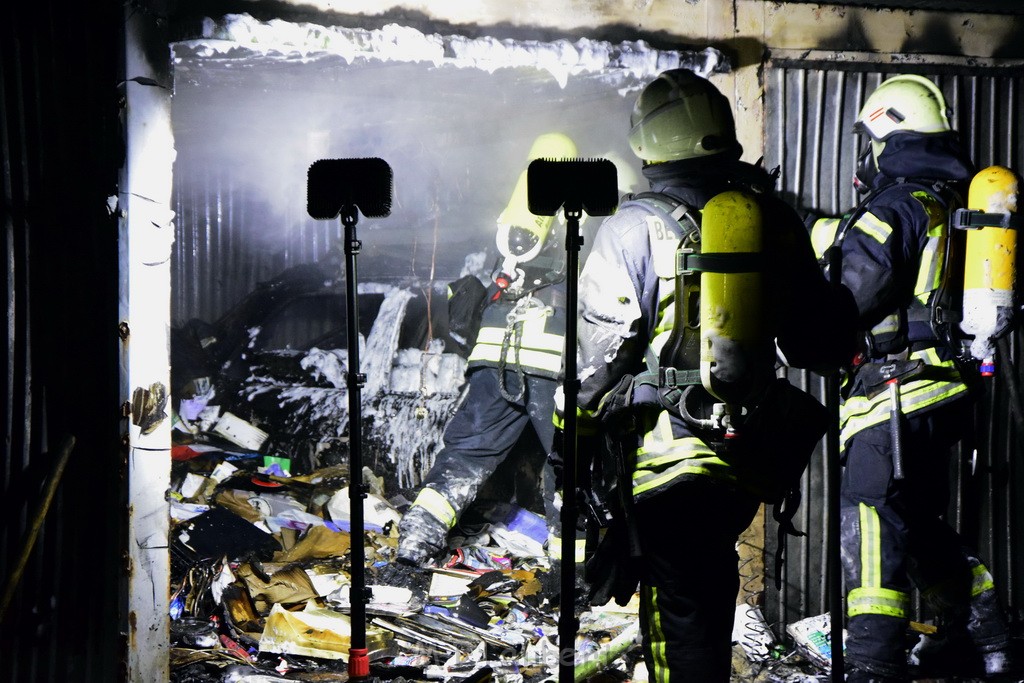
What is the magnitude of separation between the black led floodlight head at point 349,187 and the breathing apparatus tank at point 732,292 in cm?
96

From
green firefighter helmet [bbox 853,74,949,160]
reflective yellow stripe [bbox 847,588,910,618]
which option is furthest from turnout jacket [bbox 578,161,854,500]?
green firefighter helmet [bbox 853,74,949,160]

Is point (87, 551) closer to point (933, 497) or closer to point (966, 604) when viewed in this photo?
point (933, 497)

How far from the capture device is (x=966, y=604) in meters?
3.56

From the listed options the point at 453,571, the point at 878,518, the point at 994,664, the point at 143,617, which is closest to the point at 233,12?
the point at 143,617

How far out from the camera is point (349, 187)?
8.18 feet

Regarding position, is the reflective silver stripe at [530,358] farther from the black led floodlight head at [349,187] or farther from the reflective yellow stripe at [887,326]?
the black led floodlight head at [349,187]

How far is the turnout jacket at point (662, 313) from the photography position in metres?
2.63

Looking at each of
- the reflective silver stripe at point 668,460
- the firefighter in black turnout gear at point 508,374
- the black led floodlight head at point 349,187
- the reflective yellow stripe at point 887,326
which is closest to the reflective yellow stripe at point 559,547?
the firefighter in black turnout gear at point 508,374

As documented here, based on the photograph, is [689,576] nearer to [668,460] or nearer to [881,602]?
[668,460]

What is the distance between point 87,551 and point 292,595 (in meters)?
1.47

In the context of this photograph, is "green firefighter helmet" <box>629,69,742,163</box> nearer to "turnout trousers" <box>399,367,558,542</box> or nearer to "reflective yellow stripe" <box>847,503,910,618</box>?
"reflective yellow stripe" <box>847,503,910,618</box>

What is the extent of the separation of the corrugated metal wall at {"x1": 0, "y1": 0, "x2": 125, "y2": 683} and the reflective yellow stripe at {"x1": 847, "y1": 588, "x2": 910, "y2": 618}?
287cm

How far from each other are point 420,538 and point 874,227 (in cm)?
282

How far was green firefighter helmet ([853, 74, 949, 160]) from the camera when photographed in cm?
359
